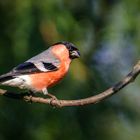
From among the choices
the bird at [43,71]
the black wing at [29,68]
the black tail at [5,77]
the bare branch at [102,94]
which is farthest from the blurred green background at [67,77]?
the bare branch at [102,94]

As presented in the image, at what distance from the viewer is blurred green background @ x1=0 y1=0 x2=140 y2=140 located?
5379 mm

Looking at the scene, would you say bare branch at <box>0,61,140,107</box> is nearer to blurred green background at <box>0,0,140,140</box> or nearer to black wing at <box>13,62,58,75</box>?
black wing at <box>13,62,58,75</box>

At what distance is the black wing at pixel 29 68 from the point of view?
4.17m

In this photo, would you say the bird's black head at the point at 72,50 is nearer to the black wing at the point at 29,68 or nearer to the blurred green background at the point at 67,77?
the black wing at the point at 29,68

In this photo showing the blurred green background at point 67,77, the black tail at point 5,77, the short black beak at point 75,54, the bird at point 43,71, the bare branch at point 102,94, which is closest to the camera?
the bare branch at point 102,94

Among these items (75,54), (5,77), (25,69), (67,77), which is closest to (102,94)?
(5,77)

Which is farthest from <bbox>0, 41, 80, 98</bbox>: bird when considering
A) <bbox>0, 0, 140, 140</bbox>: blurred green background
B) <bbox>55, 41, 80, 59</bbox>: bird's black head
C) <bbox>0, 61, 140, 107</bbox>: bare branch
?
<bbox>0, 0, 140, 140</bbox>: blurred green background

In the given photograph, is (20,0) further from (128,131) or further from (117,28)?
(128,131)

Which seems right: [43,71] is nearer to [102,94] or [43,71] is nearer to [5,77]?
[5,77]

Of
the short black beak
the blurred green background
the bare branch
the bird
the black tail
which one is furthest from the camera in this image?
the blurred green background

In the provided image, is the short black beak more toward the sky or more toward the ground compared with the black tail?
more toward the ground

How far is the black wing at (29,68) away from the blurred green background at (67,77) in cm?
90

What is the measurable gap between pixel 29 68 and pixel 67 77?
3.83 feet

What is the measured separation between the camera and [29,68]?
4273 mm
